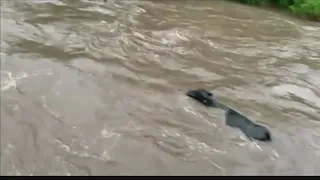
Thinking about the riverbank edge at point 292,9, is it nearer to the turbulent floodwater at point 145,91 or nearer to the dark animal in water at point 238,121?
the turbulent floodwater at point 145,91

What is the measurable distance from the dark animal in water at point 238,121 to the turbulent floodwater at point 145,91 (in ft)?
0.33

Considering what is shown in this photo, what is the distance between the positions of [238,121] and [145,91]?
1611 millimetres

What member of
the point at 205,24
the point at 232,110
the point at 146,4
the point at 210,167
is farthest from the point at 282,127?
the point at 146,4

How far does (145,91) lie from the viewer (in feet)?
25.2

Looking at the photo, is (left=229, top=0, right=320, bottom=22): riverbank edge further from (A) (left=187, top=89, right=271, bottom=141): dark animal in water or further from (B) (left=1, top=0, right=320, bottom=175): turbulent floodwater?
(A) (left=187, top=89, right=271, bottom=141): dark animal in water

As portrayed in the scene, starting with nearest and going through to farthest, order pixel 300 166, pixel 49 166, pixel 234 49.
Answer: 1. pixel 49 166
2. pixel 300 166
3. pixel 234 49

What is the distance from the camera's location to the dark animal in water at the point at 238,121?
6.84 meters

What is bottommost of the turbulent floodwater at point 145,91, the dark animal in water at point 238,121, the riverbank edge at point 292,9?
the turbulent floodwater at point 145,91

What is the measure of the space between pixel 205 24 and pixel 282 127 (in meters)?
4.86

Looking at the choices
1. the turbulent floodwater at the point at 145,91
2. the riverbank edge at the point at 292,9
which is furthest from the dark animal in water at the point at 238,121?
the riverbank edge at the point at 292,9

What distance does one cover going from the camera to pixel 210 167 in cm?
614

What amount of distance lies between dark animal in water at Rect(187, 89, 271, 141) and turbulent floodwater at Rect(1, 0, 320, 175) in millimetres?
102

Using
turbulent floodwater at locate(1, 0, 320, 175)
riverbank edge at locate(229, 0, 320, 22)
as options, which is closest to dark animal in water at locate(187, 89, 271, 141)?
turbulent floodwater at locate(1, 0, 320, 175)

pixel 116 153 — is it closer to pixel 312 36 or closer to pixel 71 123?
pixel 71 123
